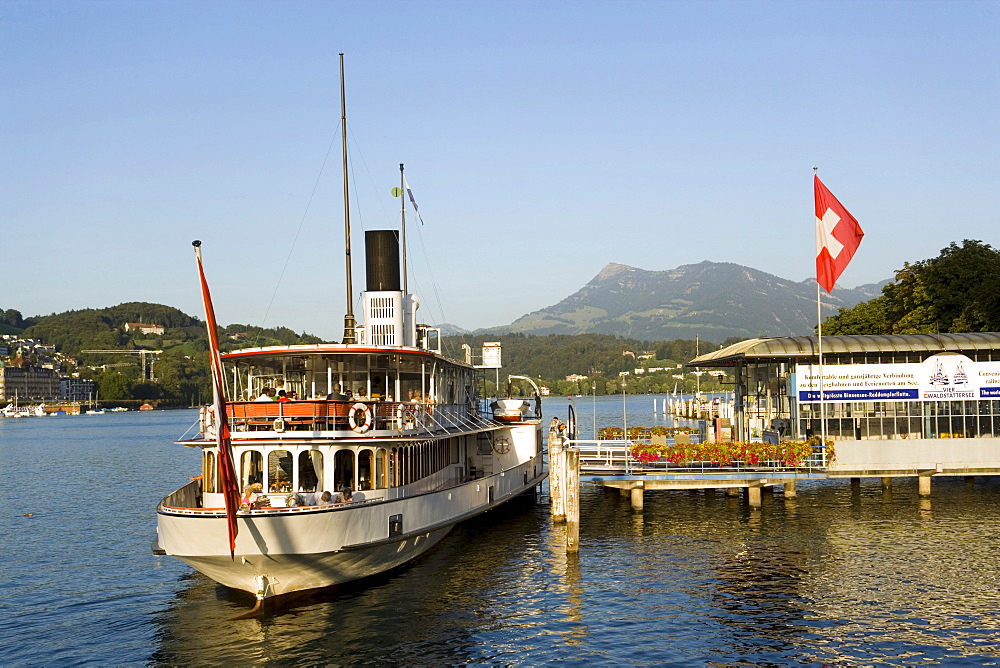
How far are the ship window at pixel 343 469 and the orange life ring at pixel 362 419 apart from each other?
921 mm

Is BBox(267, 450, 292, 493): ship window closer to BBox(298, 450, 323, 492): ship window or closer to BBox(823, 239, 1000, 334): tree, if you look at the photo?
BBox(298, 450, 323, 492): ship window

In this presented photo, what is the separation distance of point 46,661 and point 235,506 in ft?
19.9

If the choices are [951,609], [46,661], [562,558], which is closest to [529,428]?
[562,558]

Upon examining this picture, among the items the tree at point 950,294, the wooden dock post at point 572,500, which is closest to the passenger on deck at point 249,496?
the wooden dock post at point 572,500

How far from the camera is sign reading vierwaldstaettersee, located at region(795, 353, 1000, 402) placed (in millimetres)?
41000

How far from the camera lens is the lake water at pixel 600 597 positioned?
22.3 metres

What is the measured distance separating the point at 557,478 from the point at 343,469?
38.5 feet

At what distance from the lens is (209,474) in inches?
1076

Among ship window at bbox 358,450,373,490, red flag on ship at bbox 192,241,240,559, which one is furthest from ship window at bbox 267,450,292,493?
red flag on ship at bbox 192,241,240,559

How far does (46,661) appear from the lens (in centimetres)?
2266

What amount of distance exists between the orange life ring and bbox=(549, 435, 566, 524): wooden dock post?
9.77 metres

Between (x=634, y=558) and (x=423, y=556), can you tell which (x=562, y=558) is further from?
(x=423, y=556)

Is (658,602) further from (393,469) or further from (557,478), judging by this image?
(557,478)

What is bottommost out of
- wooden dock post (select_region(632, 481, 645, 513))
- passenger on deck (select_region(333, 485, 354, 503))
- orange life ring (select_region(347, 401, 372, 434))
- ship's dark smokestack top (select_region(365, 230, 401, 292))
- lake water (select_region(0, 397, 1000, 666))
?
lake water (select_region(0, 397, 1000, 666))
